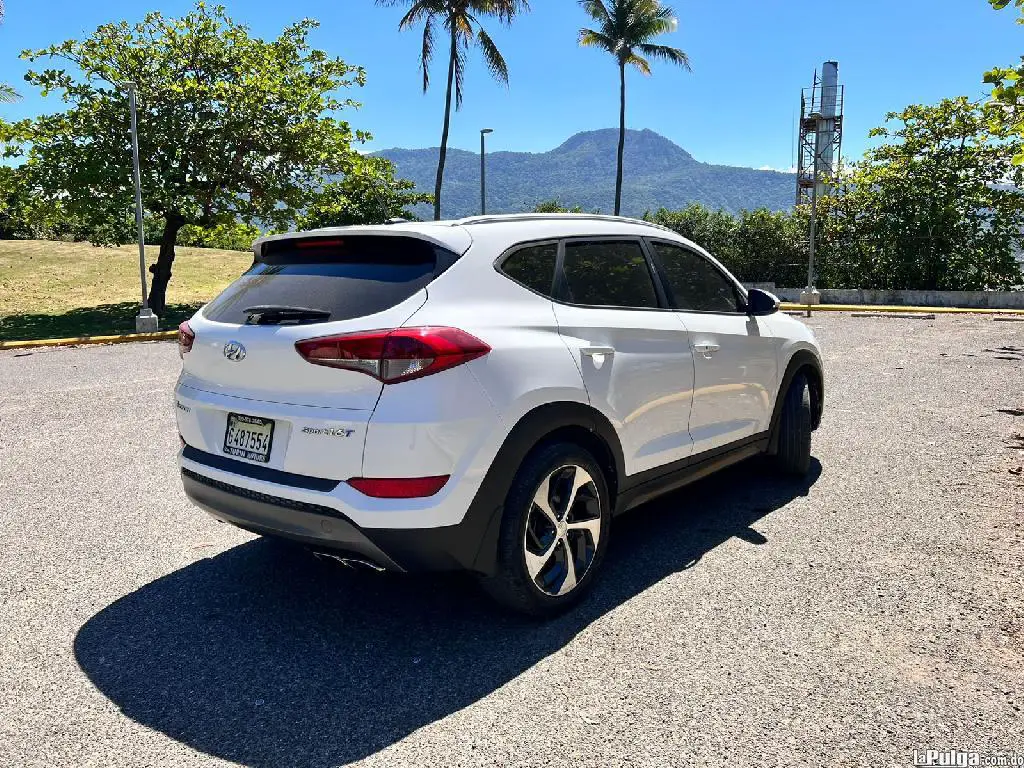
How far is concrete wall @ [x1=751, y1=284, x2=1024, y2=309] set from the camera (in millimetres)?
25812

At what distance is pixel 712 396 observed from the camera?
4.41 m

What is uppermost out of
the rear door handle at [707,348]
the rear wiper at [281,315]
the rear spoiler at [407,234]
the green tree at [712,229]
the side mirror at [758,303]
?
the green tree at [712,229]

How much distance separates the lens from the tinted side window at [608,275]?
3.76 meters

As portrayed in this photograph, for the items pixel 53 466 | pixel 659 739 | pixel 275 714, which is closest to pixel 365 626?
pixel 275 714

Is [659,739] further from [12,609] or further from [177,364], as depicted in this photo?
[177,364]

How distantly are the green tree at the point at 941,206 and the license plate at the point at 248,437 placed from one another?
1112 inches

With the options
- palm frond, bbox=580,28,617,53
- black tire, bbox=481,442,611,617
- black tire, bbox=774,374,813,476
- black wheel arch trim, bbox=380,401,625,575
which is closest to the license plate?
black wheel arch trim, bbox=380,401,625,575

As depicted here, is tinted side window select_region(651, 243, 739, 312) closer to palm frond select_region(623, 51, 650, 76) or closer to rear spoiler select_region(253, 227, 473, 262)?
rear spoiler select_region(253, 227, 473, 262)

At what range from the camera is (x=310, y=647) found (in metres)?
3.28

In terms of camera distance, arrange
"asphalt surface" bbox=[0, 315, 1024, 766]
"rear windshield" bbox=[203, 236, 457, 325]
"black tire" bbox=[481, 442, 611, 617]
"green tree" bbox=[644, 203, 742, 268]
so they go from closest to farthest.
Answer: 1. "asphalt surface" bbox=[0, 315, 1024, 766]
2. "rear windshield" bbox=[203, 236, 457, 325]
3. "black tire" bbox=[481, 442, 611, 617]
4. "green tree" bbox=[644, 203, 742, 268]

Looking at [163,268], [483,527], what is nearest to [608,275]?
[483,527]

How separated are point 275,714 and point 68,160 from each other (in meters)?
19.8

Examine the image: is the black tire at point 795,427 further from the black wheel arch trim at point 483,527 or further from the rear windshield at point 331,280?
the rear windshield at point 331,280

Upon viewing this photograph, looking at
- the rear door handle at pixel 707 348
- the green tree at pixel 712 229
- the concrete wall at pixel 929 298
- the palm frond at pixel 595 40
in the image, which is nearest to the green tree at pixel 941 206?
the concrete wall at pixel 929 298
